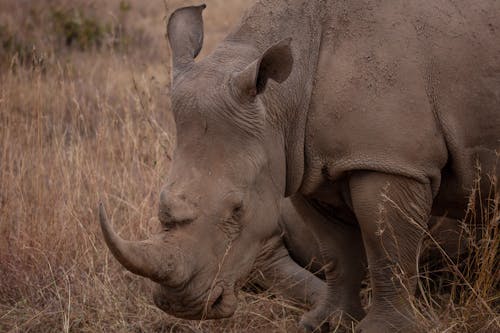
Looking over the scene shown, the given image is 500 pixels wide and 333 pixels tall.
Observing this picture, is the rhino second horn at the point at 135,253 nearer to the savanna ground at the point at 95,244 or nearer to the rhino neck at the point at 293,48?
the rhino neck at the point at 293,48

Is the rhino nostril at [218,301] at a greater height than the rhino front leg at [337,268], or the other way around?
the rhino nostril at [218,301]

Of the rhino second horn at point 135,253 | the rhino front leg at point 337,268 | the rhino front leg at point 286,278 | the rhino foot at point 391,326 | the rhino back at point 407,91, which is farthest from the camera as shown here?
the rhino front leg at point 286,278

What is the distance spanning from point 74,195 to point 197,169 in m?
2.25

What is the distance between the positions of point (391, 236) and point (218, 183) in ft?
2.80

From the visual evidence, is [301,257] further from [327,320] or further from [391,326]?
[391,326]

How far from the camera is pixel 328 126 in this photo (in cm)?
412

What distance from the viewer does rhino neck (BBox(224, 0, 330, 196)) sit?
163 inches

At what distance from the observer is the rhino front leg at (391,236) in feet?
13.6

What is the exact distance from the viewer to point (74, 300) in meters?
5.15

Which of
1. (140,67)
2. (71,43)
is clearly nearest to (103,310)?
(140,67)

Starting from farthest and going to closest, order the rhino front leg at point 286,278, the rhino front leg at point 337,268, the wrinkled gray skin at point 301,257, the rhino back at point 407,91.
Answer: the rhino front leg at point 286,278 → the wrinkled gray skin at point 301,257 → the rhino front leg at point 337,268 → the rhino back at point 407,91

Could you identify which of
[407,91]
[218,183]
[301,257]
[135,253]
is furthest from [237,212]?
[301,257]

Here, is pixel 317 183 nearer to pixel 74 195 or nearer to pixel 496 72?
pixel 496 72

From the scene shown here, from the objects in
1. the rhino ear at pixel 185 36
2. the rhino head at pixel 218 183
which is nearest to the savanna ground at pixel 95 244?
the rhino head at pixel 218 183
